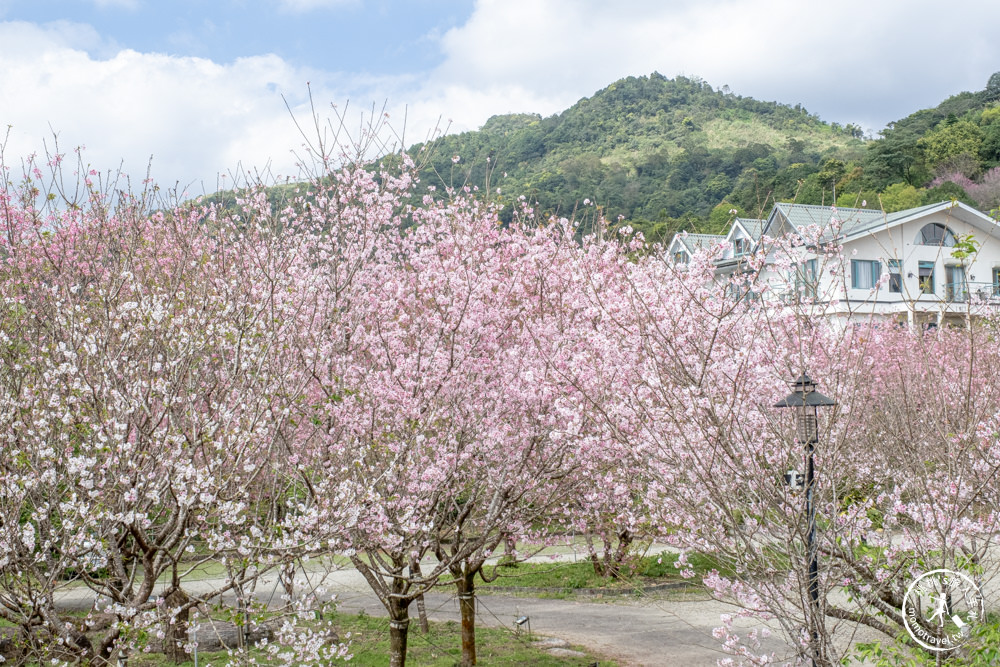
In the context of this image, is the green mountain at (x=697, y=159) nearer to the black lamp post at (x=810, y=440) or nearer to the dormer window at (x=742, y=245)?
the dormer window at (x=742, y=245)

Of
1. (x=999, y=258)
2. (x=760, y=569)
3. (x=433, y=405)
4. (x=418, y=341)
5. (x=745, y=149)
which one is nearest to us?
(x=760, y=569)

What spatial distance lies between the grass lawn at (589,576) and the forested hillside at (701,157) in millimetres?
7266

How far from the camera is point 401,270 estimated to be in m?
12.0

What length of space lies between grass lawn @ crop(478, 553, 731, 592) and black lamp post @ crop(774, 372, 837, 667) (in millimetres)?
11136

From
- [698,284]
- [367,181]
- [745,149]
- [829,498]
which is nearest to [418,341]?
[367,181]

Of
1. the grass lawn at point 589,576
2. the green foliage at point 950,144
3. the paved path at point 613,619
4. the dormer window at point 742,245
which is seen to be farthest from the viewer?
the green foliage at point 950,144

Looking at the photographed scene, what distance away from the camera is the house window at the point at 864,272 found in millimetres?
31453

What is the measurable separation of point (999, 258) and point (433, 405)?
111ft

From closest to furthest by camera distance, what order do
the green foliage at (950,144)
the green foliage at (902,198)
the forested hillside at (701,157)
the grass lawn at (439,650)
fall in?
the grass lawn at (439,650) → the forested hillside at (701,157) → the green foliage at (902,198) → the green foliage at (950,144)

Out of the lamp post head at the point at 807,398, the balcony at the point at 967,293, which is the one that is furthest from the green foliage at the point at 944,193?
the lamp post head at the point at 807,398

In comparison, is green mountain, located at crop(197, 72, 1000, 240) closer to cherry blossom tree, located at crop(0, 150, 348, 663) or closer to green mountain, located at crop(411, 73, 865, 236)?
green mountain, located at crop(411, 73, 865, 236)

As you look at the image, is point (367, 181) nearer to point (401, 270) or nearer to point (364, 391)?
point (401, 270)

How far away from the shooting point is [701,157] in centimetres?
7400

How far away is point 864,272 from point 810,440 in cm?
2865
